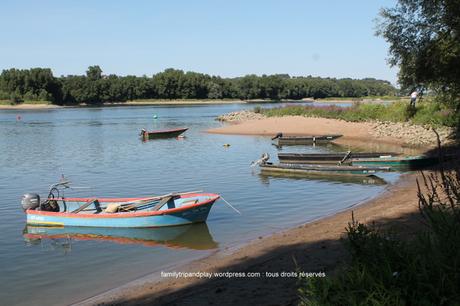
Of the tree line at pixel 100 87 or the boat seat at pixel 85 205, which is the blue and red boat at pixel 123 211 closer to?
the boat seat at pixel 85 205

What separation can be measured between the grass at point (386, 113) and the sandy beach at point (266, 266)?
2093 cm

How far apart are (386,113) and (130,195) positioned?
112 feet

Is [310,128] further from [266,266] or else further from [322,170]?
[266,266]

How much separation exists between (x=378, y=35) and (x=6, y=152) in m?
32.1

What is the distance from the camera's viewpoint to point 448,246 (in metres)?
4.78

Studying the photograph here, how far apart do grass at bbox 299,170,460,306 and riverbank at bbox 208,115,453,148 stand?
86.8 ft

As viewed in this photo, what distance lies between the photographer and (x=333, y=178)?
23875mm

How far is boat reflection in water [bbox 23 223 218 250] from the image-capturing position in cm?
1437

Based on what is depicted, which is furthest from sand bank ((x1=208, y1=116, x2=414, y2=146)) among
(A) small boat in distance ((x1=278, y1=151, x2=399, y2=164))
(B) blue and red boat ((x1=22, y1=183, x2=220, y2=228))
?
(B) blue and red boat ((x1=22, y1=183, x2=220, y2=228))

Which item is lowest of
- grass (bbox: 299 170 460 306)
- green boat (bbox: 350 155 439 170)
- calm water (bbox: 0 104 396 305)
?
calm water (bbox: 0 104 396 305)

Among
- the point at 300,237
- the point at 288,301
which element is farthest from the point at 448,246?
the point at 300,237

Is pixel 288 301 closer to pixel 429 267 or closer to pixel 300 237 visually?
pixel 429 267

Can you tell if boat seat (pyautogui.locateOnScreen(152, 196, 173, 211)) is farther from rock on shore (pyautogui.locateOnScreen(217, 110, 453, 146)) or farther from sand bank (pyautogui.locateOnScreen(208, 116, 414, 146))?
sand bank (pyautogui.locateOnScreen(208, 116, 414, 146))

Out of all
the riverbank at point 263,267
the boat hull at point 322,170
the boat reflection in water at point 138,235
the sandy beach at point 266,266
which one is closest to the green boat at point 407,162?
the boat hull at point 322,170
